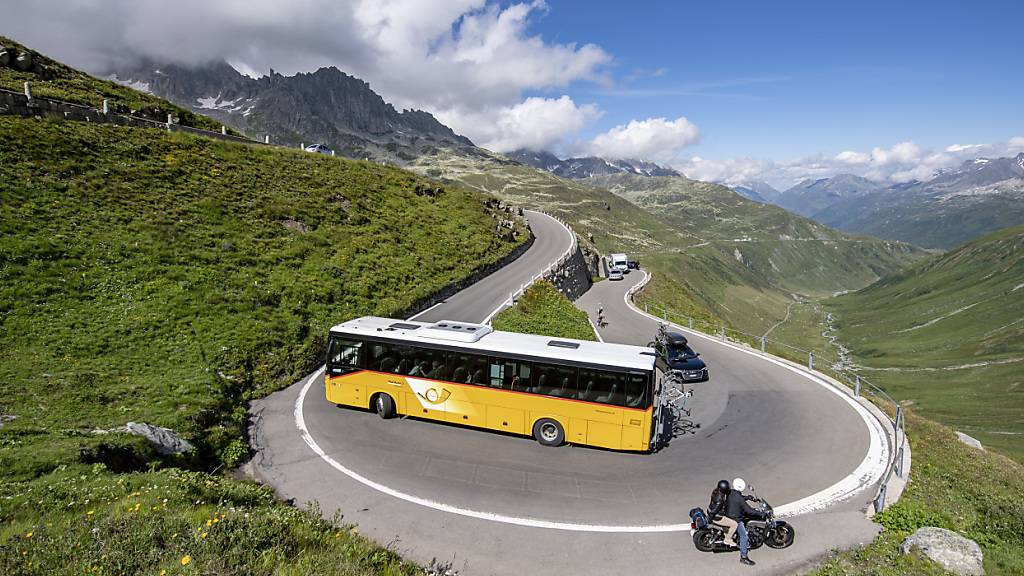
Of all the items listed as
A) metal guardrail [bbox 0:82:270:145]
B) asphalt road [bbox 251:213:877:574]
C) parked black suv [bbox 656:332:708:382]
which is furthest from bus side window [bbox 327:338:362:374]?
metal guardrail [bbox 0:82:270:145]

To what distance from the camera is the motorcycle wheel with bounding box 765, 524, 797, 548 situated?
13094 mm

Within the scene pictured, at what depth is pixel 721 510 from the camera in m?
12.8

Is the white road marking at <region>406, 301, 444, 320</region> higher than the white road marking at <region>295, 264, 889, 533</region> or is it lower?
higher

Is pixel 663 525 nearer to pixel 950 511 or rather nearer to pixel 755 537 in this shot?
pixel 755 537

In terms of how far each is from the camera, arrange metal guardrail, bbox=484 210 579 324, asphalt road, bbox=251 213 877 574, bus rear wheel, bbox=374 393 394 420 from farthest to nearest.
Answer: metal guardrail, bbox=484 210 579 324 < bus rear wheel, bbox=374 393 394 420 < asphalt road, bbox=251 213 877 574

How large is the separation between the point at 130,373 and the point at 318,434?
8324mm

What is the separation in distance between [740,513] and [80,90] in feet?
223

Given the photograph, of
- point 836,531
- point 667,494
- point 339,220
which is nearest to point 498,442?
point 667,494

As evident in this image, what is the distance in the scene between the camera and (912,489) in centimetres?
1622

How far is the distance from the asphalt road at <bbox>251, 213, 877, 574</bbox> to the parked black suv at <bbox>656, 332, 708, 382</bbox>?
2719 mm

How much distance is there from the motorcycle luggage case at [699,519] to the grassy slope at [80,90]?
196 feet

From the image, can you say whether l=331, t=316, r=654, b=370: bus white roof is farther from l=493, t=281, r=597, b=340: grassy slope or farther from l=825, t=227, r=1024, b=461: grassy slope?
l=825, t=227, r=1024, b=461: grassy slope

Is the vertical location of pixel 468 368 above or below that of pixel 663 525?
above

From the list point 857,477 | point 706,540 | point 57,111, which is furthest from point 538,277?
point 57,111
